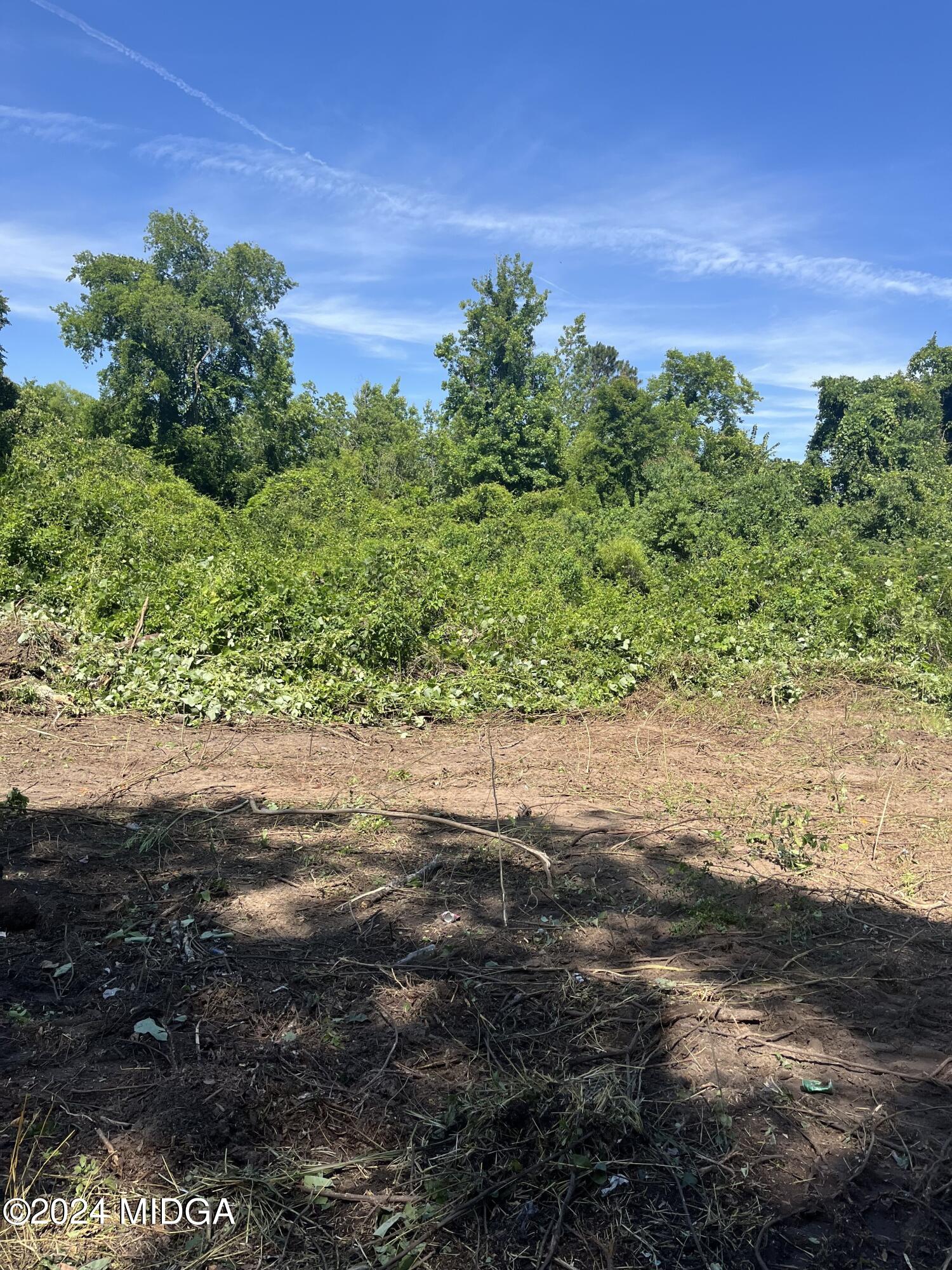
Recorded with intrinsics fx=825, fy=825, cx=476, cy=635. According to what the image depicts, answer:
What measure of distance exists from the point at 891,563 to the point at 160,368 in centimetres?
2296

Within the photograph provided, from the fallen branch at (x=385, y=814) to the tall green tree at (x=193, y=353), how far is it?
24.1 m

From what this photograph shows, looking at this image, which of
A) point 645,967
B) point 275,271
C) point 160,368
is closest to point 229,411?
point 160,368

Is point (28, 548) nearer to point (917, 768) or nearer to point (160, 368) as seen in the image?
point (917, 768)

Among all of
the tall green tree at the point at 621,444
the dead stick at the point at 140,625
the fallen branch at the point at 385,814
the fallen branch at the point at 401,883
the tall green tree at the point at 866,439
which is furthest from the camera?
the tall green tree at the point at 621,444

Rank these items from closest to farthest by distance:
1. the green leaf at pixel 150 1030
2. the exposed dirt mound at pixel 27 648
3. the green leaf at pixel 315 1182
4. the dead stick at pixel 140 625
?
the green leaf at pixel 315 1182 < the green leaf at pixel 150 1030 < the exposed dirt mound at pixel 27 648 < the dead stick at pixel 140 625

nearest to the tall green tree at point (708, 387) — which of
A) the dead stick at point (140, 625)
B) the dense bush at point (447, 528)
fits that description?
the dense bush at point (447, 528)

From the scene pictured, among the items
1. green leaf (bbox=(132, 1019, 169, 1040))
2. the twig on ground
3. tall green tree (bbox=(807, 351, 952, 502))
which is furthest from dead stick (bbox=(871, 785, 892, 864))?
tall green tree (bbox=(807, 351, 952, 502))

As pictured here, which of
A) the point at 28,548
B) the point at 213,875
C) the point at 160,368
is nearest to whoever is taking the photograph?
the point at 213,875

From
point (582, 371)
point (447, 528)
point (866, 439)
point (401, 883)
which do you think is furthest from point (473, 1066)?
point (582, 371)

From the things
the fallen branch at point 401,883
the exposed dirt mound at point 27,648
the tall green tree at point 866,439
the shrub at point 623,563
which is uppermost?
the tall green tree at point 866,439

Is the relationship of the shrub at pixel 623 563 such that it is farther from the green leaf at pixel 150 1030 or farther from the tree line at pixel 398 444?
the green leaf at pixel 150 1030

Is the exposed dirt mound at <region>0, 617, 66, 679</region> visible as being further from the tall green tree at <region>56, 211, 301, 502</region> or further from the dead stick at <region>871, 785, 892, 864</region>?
the tall green tree at <region>56, 211, 301, 502</region>

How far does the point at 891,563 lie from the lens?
12242 mm

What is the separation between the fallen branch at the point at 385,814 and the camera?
462 cm
